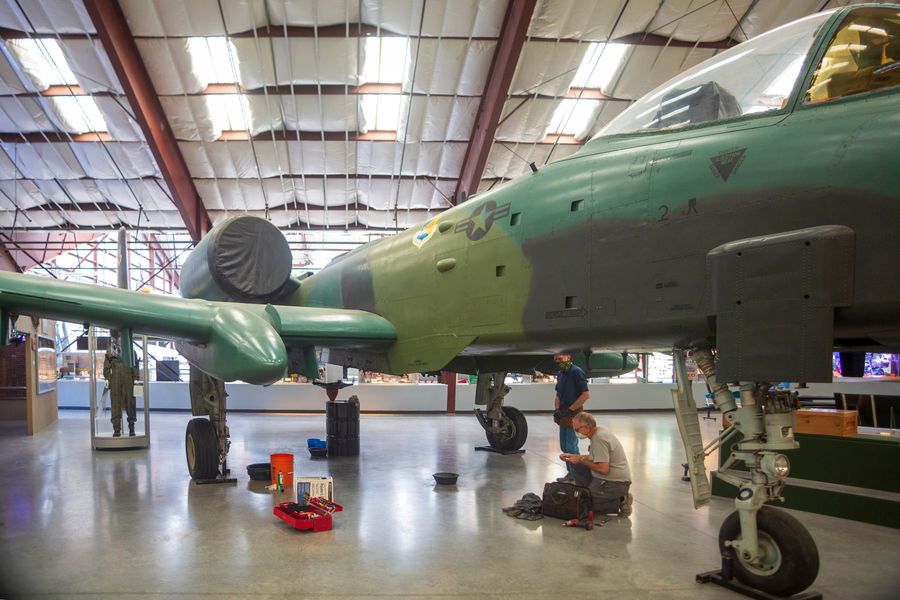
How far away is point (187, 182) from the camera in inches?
679

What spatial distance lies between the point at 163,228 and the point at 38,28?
25.3ft

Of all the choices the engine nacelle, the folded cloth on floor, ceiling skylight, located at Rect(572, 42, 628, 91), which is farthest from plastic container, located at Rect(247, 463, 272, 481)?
ceiling skylight, located at Rect(572, 42, 628, 91)

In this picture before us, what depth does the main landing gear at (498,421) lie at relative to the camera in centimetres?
1034

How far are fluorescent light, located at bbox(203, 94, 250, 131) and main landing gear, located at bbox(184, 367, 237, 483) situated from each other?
879cm

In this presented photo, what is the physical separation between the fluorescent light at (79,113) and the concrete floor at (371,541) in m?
9.93

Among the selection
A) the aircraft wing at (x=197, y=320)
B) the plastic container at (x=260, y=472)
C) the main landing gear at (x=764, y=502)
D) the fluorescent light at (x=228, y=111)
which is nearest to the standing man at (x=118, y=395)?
the plastic container at (x=260, y=472)

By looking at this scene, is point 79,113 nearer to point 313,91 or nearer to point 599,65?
point 313,91

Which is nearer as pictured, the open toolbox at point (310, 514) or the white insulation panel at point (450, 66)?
the open toolbox at point (310, 514)

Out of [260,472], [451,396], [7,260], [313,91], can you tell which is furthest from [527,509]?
[7,260]

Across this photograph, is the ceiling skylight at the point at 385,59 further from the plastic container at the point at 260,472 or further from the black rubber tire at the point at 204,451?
the plastic container at the point at 260,472

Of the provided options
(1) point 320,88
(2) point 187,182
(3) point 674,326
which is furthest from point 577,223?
(2) point 187,182

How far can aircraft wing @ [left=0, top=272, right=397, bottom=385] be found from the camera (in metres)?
5.86

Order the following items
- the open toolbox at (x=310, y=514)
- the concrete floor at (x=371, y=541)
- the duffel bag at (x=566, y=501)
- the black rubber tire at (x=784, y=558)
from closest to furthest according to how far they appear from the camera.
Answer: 1. the black rubber tire at (x=784, y=558)
2. the concrete floor at (x=371, y=541)
3. the open toolbox at (x=310, y=514)
4. the duffel bag at (x=566, y=501)

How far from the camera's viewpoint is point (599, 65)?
14.9 m
